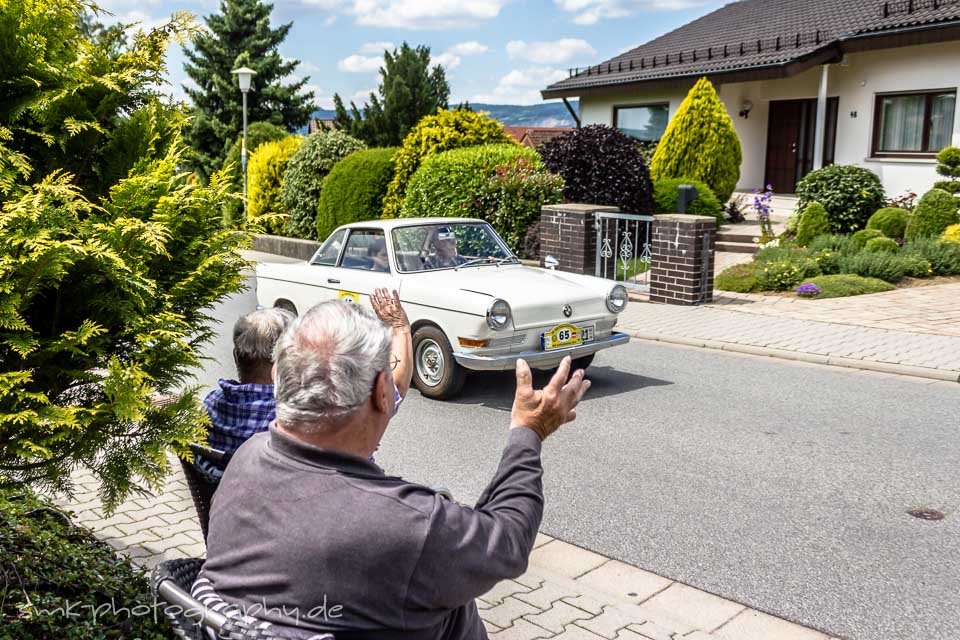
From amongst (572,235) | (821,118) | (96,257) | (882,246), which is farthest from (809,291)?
(96,257)

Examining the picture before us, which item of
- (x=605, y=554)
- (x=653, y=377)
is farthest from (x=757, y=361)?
(x=605, y=554)

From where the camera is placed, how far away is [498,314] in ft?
24.8

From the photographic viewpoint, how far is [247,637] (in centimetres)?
199

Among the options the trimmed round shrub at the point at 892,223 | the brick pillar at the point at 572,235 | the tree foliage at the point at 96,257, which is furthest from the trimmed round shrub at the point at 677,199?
the tree foliage at the point at 96,257

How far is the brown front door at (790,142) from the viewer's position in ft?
77.9

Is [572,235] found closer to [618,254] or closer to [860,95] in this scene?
[618,254]

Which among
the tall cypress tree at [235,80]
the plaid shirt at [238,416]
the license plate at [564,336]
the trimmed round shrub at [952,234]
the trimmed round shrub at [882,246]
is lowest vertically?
the license plate at [564,336]

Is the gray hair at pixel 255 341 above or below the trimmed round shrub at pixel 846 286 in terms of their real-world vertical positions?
above

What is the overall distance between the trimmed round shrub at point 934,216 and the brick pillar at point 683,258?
4.89 meters

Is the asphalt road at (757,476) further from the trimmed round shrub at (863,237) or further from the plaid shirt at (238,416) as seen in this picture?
the trimmed round shrub at (863,237)

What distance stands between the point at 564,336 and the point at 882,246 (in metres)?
9.21

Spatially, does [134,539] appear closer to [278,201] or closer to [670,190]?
[670,190]

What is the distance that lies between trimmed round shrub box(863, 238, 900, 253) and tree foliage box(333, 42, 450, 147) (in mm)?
19564

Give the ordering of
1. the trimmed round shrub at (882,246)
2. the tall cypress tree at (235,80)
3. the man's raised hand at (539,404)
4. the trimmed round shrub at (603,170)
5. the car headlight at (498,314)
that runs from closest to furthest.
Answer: the man's raised hand at (539,404), the car headlight at (498,314), the trimmed round shrub at (882,246), the trimmed round shrub at (603,170), the tall cypress tree at (235,80)
